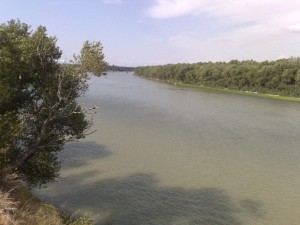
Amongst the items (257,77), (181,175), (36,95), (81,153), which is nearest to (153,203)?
(181,175)

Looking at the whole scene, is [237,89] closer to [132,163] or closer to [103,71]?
[132,163]

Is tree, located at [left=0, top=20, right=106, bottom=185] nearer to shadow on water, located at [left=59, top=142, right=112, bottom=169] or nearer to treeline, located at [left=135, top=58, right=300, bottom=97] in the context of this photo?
shadow on water, located at [left=59, top=142, right=112, bottom=169]

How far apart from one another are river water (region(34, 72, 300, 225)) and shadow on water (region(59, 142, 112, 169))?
0.34ft

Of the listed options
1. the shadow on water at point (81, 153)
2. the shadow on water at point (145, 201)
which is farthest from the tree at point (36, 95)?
the shadow on water at point (81, 153)

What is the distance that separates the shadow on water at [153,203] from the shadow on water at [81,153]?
3.79m

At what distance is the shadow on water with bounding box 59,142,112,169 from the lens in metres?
34.1

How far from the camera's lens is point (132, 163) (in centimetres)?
3531

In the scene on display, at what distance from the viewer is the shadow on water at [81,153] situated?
34.1 m

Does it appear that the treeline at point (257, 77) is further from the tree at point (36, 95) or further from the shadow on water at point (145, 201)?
the tree at point (36, 95)

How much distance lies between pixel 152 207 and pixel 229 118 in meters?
44.3

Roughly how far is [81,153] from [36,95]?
1904 centimetres

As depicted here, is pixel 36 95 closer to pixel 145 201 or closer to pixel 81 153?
pixel 145 201

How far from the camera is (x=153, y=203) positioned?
26562 millimetres

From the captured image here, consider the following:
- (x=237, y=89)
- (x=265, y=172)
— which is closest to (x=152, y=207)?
(x=265, y=172)
